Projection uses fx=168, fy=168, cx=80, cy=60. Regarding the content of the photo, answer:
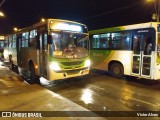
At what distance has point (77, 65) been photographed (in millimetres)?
8758

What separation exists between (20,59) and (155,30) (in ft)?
29.8

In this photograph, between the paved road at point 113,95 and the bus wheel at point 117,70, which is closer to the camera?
the paved road at point 113,95

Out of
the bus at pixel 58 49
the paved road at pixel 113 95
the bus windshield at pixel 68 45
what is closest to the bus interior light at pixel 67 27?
the bus at pixel 58 49

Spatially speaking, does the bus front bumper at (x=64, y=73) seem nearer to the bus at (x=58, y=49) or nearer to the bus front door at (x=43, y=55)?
the bus at (x=58, y=49)

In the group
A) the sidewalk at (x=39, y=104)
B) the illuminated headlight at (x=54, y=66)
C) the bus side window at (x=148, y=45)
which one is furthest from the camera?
the bus side window at (x=148, y=45)

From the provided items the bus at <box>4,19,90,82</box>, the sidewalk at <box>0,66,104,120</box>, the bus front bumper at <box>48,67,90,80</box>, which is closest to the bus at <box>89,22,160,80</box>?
the bus at <box>4,19,90,82</box>

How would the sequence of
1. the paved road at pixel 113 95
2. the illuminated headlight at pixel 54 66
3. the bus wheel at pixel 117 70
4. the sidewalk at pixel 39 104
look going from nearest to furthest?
the sidewalk at pixel 39 104
the paved road at pixel 113 95
the illuminated headlight at pixel 54 66
the bus wheel at pixel 117 70

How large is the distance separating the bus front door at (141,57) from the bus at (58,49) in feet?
9.23

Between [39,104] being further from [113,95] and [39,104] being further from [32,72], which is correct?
[32,72]

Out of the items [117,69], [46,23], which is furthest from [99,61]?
[46,23]

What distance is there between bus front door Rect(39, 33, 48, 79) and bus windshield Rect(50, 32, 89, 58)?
0.54 m

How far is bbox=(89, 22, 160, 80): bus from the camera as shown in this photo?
28.9ft

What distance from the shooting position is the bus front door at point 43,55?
8289mm

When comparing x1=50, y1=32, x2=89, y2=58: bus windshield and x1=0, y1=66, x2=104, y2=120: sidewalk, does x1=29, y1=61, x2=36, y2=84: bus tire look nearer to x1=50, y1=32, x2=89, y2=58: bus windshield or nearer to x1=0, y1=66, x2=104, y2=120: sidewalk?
x1=0, y1=66, x2=104, y2=120: sidewalk
